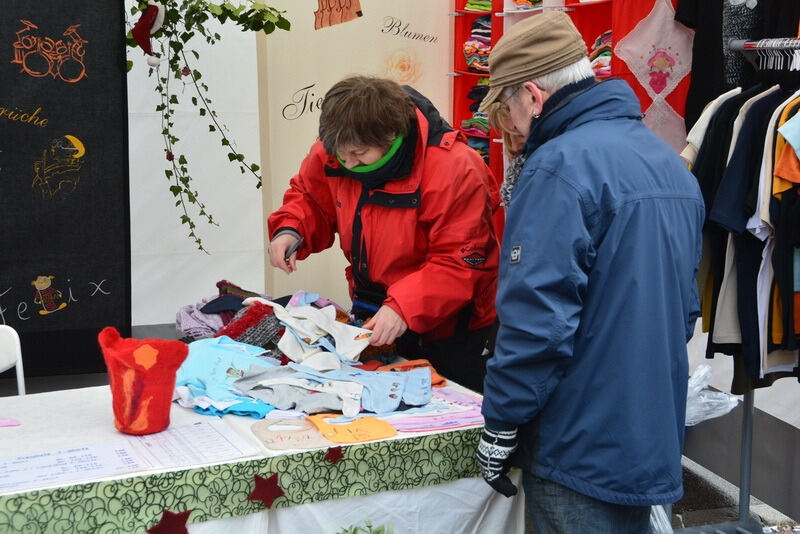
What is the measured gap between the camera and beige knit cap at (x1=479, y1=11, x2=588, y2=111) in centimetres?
162

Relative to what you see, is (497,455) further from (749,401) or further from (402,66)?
(402,66)

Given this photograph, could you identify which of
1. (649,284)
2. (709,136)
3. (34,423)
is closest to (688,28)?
(709,136)

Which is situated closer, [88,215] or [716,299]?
[716,299]

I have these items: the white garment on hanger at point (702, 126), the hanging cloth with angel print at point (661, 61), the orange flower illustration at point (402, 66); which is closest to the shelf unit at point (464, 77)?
the orange flower illustration at point (402, 66)

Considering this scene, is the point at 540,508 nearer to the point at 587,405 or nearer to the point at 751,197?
the point at 587,405

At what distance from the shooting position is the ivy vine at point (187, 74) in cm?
355

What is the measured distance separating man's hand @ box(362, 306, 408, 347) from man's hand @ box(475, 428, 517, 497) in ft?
1.88

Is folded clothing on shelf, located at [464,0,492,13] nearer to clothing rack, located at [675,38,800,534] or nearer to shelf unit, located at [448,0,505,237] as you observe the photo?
shelf unit, located at [448,0,505,237]

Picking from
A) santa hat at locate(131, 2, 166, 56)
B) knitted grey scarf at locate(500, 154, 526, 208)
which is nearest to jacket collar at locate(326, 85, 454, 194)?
knitted grey scarf at locate(500, 154, 526, 208)

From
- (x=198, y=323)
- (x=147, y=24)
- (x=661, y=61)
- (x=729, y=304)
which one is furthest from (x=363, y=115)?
(x=661, y=61)

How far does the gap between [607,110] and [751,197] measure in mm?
1283

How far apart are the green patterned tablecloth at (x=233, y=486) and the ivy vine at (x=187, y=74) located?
2.27 meters

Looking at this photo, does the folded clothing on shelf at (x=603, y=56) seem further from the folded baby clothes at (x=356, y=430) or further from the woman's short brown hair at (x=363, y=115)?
the folded baby clothes at (x=356, y=430)

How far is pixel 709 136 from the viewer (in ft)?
9.58
